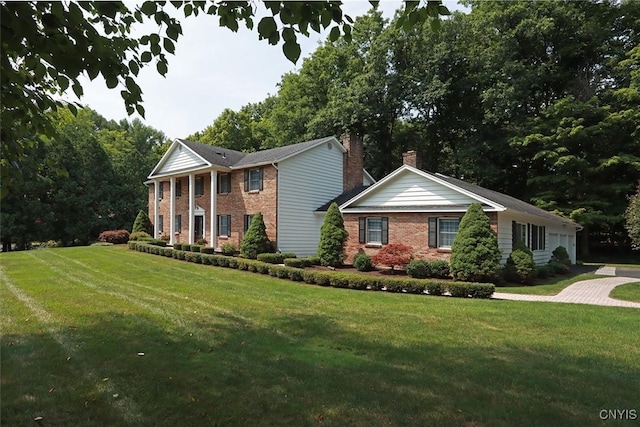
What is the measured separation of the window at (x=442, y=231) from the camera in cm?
1653

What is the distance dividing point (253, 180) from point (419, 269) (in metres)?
11.7

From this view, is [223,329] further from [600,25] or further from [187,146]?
[600,25]

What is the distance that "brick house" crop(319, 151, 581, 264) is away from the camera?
16.2 meters

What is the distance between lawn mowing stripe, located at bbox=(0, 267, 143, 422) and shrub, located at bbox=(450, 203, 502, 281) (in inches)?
493

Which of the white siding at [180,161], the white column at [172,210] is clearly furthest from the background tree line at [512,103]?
the white column at [172,210]

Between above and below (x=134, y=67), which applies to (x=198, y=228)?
below

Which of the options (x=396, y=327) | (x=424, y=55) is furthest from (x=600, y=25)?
(x=396, y=327)

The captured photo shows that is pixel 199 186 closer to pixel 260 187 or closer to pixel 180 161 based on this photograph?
pixel 180 161

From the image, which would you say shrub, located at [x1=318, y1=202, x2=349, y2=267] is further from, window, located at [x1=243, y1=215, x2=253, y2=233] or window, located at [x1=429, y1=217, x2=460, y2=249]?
window, located at [x1=243, y1=215, x2=253, y2=233]

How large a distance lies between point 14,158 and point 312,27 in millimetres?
3338

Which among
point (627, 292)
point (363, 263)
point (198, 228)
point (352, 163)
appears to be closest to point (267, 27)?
point (363, 263)

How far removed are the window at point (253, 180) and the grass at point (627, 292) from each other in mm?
16923

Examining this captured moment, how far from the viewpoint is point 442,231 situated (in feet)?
55.1

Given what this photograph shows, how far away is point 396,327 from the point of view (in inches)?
294
